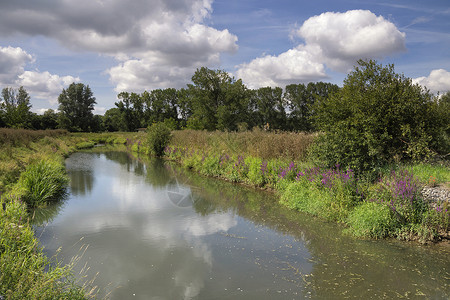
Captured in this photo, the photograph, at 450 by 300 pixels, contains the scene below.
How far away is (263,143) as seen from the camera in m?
14.3

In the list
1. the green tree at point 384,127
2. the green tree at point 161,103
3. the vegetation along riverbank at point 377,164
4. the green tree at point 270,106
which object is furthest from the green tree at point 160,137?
the green tree at point 161,103

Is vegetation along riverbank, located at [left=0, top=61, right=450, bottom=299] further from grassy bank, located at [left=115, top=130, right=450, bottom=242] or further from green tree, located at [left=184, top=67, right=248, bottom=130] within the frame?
green tree, located at [left=184, top=67, right=248, bottom=130]

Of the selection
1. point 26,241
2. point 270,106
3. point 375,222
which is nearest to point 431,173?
point 375,222

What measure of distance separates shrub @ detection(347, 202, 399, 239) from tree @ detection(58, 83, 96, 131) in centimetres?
6459

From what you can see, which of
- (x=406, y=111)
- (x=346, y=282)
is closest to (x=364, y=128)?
(x=406, y=111)

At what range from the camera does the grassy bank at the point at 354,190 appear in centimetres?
693

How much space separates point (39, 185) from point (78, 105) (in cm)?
6382

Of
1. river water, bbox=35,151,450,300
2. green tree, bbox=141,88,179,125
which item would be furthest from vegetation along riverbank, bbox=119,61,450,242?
green tree, bbox=141,88,179,125

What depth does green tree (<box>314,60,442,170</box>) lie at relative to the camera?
335 inches

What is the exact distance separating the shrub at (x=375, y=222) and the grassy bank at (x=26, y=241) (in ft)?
20.1

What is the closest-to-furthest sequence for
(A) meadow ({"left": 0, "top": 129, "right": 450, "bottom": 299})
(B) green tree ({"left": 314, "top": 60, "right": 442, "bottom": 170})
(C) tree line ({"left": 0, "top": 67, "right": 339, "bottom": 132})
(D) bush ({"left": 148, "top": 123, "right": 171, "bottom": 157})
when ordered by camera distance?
1. (A) meadow ({"left": 0, "top": 129, "right": 450, "bottom": 299})
2. (B) green tree ({"left": 314, "top": 60, "right": 442, "bottom": 170})
3. (D) bush ({"left": 148, "top": 123, "right": 171, "bottom": 157})
4. (C) tree line ({"left": 0, "top": 67, "right": 339, "bottom": 132})

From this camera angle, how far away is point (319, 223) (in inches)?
332

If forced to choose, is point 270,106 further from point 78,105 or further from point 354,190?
point 354,190

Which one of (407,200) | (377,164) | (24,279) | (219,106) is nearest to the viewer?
(24,279)
